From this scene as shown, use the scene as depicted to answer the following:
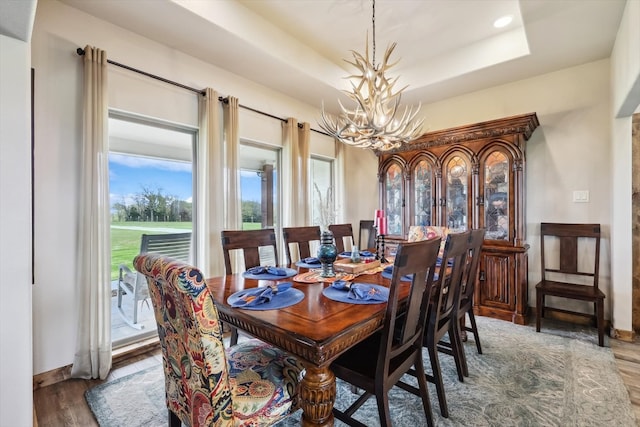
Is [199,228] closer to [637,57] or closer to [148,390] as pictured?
[148,390]

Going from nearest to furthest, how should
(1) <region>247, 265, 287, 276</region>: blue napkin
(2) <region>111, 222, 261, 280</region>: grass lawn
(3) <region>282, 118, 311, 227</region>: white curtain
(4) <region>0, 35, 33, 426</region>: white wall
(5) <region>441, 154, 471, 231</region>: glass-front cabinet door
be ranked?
(4) <region>0, 35, 33, 426</region>: white wall → (1) <region>247, 265, 287, 276</region>: blue napkin → (2) <region>111, 222, 261, 280</region>: grass lawn → (5) <region>441, 154, 471, 231</region>: glass-front cabinet door → (3) <region>282, 118, 311, 227</region>: white curtain

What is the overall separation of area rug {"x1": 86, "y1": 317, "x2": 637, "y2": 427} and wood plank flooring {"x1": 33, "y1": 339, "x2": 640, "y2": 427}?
5 centimetres

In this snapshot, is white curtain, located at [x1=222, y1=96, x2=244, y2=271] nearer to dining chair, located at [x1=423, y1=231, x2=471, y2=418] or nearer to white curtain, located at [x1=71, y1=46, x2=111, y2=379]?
white curtain, located at [x1=71, y1=46, x2=111, y2=379]

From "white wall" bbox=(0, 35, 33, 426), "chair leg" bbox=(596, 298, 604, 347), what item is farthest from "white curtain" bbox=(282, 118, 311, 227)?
"chair leg" bbox=(596, 298, 604, 347)

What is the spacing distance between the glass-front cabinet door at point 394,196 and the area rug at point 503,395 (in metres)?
1.90

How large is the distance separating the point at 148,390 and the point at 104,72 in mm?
2373

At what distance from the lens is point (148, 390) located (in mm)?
2004

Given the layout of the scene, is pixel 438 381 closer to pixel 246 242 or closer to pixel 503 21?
pixel 246 242

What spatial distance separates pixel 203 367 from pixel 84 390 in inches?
67.5

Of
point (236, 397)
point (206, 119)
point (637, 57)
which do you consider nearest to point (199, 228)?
point (206, 119)

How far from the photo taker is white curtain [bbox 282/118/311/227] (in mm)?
3705

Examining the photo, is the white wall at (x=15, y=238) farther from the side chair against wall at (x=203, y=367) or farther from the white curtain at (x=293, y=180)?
the white curtain at (x=293, y=180)

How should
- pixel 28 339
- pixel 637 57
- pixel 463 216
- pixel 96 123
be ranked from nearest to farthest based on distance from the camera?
pixel 28 339 → pixel 637 57 → pixel 96 123 → pixel 463 216

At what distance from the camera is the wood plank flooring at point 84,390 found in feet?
5.64
